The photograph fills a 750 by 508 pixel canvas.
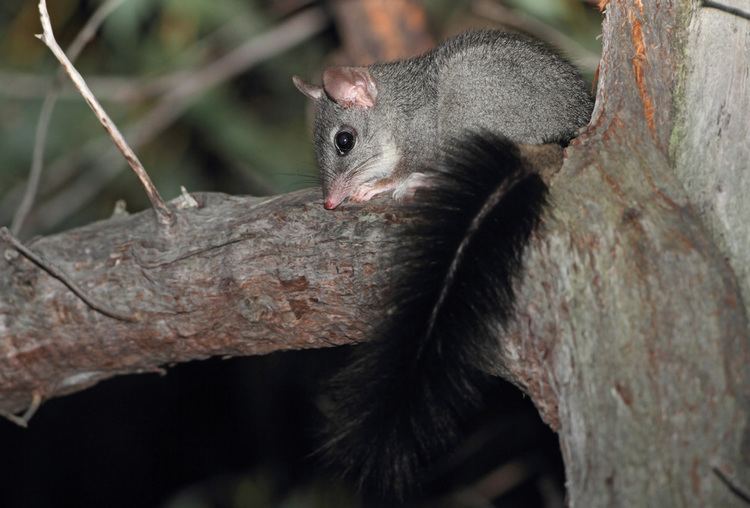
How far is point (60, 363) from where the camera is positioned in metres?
3.48

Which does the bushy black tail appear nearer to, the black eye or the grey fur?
the grey fur

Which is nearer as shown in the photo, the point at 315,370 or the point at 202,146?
the point at 315,370

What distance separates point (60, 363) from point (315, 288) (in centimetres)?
116

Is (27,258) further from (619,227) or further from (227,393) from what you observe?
(227,393)

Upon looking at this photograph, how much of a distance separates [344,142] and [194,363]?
344 centimetres

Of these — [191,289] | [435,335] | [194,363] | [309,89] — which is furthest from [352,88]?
[194,363]

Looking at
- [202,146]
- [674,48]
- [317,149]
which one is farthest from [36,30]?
[674,48]

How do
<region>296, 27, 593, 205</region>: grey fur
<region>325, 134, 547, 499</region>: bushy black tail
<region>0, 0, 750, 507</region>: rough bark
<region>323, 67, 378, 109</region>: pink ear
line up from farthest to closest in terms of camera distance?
1. <region>323, 67, 378, 109</region>: pink ear
2. <region>296, 27, 593, 205</region>: grey fur
3. <region>325, 134, 547, 499</region>: bushy black tail
4. <region>0, 0, 750, 507</region>: rough bark

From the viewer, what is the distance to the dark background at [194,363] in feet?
20.9

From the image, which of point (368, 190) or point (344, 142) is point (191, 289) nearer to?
point (368, 190)

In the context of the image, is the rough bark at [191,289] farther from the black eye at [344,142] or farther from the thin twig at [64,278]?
the black eye at [344,142]

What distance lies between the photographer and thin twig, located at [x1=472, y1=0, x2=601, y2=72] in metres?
6.12

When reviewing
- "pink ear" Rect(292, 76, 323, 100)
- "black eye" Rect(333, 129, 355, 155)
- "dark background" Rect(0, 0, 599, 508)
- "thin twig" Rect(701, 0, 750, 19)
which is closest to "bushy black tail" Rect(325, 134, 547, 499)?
"thin twig" Rect(701, 0, 750, 19)

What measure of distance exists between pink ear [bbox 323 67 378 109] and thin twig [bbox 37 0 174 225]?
1.15 m
